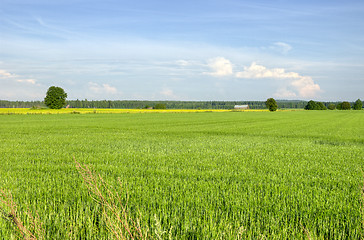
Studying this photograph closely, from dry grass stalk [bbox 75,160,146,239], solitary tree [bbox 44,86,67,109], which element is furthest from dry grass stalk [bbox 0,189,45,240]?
solitary tree [bbox 44,86,67,109]

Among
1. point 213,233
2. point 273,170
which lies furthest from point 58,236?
point 273,170

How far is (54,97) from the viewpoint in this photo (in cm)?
11312

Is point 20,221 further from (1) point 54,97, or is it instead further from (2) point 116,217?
(1) point 54,97

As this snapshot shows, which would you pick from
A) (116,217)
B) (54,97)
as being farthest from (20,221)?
(54,97)

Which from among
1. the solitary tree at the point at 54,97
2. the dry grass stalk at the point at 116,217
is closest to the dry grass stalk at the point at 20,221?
the dry grass stalk at the point at 116,217

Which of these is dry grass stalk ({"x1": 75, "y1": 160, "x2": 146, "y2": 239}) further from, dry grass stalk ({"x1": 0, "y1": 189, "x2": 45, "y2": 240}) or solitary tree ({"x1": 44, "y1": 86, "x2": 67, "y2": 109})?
solitary tree ({"x1": 44, "y1": 86, "x2": 67, "y2": 109})

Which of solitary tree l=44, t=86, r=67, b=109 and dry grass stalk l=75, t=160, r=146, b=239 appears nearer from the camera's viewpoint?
dry grass stalk l=75, t=160, r=146, b=239

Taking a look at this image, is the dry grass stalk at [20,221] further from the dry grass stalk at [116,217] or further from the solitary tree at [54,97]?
the solitary tree at [54,97]

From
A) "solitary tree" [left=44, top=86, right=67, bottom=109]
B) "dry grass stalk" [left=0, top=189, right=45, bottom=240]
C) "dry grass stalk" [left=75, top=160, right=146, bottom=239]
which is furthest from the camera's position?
"solitary tree" [left=44, top=86, right=67, bottom=109]

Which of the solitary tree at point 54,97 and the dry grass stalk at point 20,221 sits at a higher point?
the solitary tree at point 54,97

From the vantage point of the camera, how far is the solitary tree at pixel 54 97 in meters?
113

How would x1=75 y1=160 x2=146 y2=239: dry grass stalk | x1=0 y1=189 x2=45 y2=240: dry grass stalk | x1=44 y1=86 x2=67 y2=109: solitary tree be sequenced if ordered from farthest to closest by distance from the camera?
x1=44 y1=86 x2=67 y2=109: solitary tree, x1=75 y1=160 x2=146 y2=239: dry grass stalk, x1=0 y1=189 x2=45 y2=240: dry grass stalk

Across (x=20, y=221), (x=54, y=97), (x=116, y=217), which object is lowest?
(x=116, y=217)

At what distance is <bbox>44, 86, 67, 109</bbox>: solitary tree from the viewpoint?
113 m
